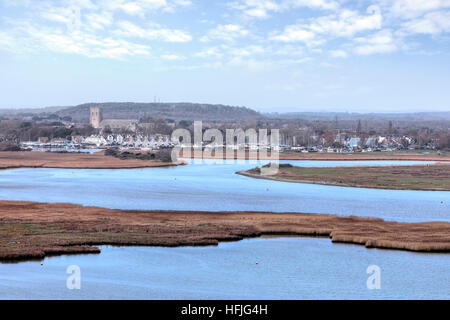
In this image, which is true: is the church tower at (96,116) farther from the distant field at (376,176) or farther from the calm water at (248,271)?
the calm water at (248,271)

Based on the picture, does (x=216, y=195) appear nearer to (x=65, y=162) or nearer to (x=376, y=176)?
(x=376, y=176)

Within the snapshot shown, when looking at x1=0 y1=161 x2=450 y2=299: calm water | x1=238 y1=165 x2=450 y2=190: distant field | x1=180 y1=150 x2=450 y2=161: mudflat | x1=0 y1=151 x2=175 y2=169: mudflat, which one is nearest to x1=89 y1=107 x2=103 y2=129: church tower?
x1=180 y1=150 x2=450 y2=161: mudflat

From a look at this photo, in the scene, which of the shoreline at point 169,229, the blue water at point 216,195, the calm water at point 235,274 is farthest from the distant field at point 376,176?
the calm water at point 235,274

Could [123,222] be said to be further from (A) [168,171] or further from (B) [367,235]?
(A) [168,171]

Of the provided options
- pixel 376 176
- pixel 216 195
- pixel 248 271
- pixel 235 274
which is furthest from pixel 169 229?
pixel 376 176

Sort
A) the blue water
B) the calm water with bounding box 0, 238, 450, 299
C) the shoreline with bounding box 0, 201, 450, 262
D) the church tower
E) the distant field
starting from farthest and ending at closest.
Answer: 1. the church tower
2. the distant field
3. the blue water
4. the shoreline with bounding box 0, 201, 450, 262
5. the calm water with bounding box 0, 238, 450, 299

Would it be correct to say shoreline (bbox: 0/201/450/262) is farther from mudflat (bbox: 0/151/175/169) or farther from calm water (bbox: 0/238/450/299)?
mudflat (bbox: 0/151/175/169)
